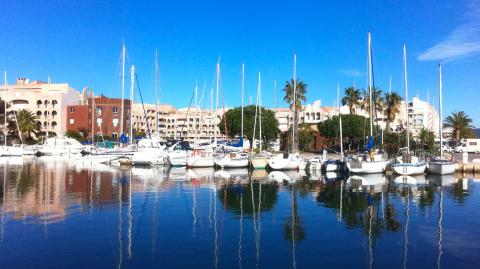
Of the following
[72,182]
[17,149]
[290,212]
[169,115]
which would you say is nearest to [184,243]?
[290,212]

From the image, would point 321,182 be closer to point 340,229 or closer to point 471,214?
point 471,214

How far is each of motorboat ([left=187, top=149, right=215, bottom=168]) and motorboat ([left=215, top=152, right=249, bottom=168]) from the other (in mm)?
1118

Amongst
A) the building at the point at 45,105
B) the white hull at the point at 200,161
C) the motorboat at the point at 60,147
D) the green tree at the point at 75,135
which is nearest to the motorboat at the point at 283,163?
the white hull at the point at 200,161

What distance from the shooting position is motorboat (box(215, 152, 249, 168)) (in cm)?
5069

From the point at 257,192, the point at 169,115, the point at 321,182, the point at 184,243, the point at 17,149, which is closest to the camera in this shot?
the point at 184,243

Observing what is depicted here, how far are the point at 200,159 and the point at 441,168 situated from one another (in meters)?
26.1

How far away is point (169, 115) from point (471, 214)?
16439 centimetres

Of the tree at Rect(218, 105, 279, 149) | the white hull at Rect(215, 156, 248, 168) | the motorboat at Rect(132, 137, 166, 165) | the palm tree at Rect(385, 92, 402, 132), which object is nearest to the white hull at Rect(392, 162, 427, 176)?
the white hull at Rect(215, 156, 248, 168)

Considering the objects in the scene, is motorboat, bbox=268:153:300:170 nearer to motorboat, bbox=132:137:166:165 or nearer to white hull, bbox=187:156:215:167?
white hull, bbox=187:156:215:167

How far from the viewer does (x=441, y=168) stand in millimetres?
43719

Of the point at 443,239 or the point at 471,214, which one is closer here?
the point at 443,239

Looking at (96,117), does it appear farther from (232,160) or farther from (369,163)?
(369,163)

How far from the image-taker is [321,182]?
37062mm

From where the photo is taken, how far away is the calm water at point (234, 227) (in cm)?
1335
